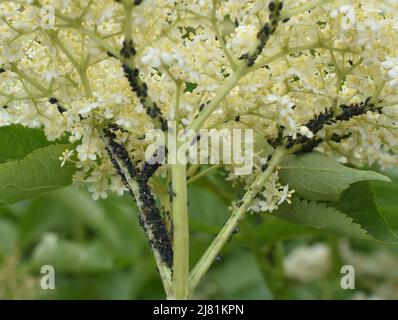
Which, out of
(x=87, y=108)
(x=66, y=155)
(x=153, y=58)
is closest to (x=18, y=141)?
(x=66, y=155)

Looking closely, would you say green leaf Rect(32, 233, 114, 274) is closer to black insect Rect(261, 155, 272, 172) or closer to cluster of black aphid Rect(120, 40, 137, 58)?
black insect Rect(261, 155, 272, 172)

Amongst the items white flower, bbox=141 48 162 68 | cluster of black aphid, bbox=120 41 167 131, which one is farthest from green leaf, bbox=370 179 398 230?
white flower, bbox=141 48 162 68

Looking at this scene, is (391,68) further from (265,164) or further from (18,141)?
(18,141)

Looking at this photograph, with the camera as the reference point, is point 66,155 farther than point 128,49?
Yes

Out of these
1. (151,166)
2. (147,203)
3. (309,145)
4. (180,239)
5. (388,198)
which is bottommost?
(180,239)

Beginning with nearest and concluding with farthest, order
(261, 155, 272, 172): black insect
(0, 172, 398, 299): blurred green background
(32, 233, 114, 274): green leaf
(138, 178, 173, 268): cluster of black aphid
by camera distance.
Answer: (138, 178, 173, 268): cluster of black aphid → (261, 155, 272, 172): black insect → (0, 172, 398, 299): blurred green background → (32, 233, 114, 274): green leaf

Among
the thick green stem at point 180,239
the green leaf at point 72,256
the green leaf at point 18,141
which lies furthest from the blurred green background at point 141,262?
the thick green stem at point 180,239
